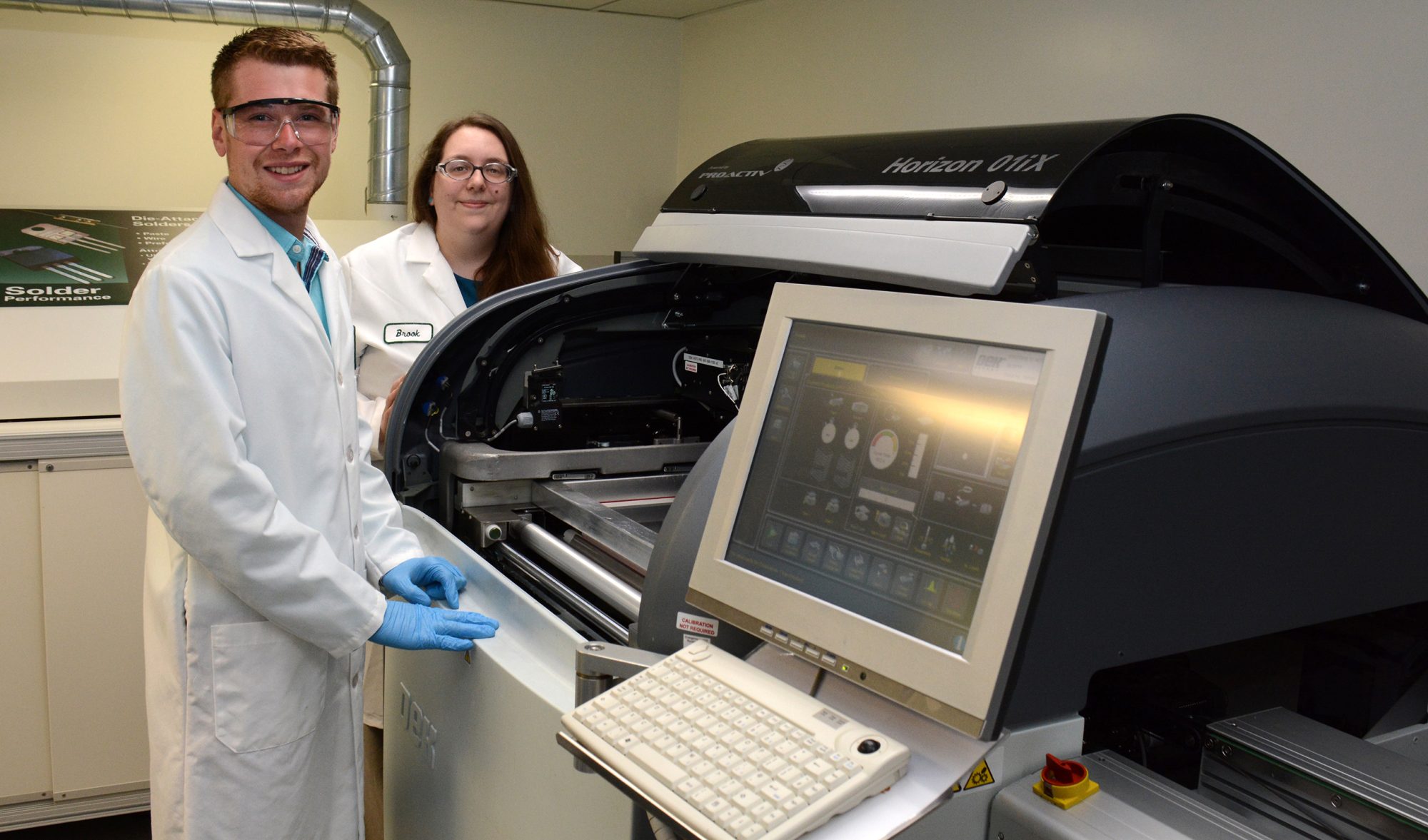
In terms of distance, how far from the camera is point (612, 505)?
5.63ft

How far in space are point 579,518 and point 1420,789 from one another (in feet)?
3.43

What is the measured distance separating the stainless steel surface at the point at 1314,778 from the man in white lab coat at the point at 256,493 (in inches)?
34.6

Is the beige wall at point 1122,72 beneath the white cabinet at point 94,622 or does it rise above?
above

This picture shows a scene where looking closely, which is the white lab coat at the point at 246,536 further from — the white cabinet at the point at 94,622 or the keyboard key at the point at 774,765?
Result: the white cabinet at the point at 94,622

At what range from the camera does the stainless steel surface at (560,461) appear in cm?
172

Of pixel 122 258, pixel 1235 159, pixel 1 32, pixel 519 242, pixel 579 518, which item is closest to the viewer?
pixel 1235 159

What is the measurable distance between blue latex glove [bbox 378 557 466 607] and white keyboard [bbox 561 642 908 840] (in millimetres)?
612

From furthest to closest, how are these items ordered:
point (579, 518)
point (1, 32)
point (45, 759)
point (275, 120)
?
point (1, 32) < point (45, 759) < point (579, 518) < point (275, 120)

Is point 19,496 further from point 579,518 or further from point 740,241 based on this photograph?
point 740,241

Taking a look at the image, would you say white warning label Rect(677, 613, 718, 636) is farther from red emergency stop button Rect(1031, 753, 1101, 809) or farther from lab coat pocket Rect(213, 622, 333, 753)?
lab coat pocket Rect(213, 622, 333, 753)

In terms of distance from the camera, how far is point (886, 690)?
89 centimetres

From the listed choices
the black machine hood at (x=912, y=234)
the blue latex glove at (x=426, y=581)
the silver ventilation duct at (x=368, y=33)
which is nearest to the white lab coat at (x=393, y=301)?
the black machine hood at (x=912, y=234)

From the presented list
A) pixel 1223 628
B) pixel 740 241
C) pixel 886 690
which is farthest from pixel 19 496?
pixel 1223 628

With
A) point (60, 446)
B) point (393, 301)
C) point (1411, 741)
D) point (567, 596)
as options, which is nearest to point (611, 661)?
point (567, 596)
